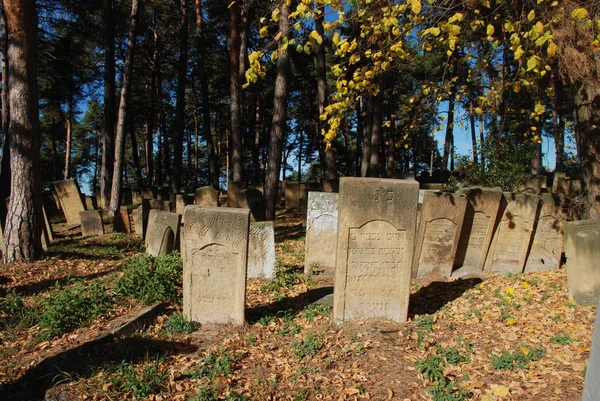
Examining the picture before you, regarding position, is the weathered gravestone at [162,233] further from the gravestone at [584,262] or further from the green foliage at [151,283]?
the gravestone at [584,262]

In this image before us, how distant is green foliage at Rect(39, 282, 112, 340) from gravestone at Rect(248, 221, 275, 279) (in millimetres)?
2393

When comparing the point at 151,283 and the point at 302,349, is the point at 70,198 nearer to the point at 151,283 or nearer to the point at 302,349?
the point at 151,283

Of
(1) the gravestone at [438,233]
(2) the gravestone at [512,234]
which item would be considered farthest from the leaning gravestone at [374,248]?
(2) the gravestone at [512,234]

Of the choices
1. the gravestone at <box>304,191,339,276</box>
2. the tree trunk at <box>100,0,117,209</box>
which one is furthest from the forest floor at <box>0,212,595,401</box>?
the tree trunk at <box>100,0,117,209</box>

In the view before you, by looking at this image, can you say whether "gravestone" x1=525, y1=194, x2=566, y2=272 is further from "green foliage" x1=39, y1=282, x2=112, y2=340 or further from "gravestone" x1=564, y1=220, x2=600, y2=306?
"green foliage" x1=39, y1=282, x2=112, y2=340

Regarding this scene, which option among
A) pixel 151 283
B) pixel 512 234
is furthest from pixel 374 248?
pixel 512 234

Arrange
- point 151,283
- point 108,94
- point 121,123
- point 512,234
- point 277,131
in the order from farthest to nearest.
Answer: point 108,94, point 121,123, point 277,131, point 512,234, point 151,283

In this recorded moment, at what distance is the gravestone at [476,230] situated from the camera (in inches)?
289

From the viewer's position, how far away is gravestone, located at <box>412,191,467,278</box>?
718 centimetres

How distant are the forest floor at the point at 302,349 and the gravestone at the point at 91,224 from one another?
4568 mm

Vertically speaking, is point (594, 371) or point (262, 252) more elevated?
point (594, 371)

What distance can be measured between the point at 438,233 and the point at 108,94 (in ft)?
43.7

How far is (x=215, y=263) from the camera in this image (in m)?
5.18

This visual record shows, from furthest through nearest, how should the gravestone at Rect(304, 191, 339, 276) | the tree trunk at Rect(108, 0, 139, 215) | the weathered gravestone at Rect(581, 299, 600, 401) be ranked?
the tree trunk at Rect(108, 0, 139, 215)
the gravestone at Rect(304, 191, 339, 276)
the weathered gravestone at Rect(581, 299, 600, 401)
